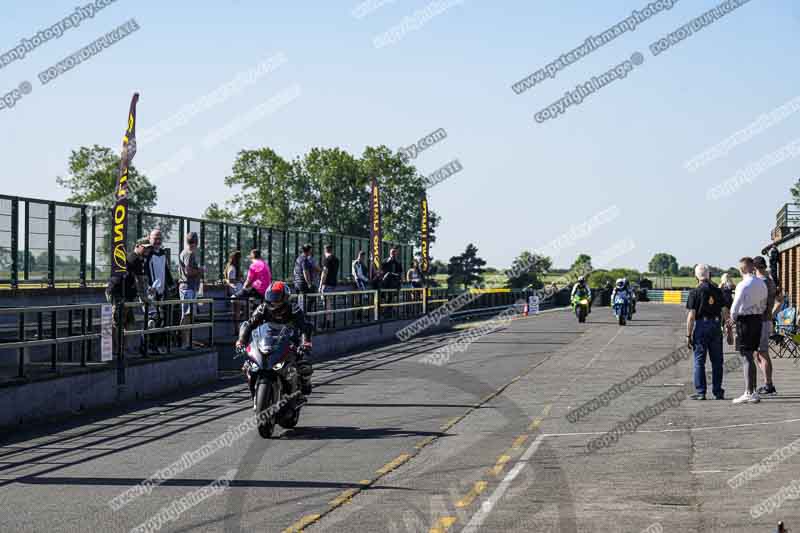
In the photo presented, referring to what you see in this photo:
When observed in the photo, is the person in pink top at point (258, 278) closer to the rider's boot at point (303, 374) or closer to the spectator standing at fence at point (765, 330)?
the rider's boot at point (303, 374)

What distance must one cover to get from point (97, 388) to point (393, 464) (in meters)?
6.24

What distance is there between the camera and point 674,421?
13781 millimetres

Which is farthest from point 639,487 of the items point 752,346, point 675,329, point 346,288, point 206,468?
point 346,288

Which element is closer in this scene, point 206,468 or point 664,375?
point 206,468

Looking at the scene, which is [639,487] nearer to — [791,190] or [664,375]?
[664,375]

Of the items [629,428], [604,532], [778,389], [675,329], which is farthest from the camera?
[675,329]

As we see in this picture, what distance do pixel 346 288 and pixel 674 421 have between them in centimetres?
3058

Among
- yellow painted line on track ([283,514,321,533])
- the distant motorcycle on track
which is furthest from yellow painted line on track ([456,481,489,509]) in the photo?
the distant motorcycle on track

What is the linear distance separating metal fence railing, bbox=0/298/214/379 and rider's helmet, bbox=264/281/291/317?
9.99ft

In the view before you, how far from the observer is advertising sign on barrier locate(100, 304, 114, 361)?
50.7 feet

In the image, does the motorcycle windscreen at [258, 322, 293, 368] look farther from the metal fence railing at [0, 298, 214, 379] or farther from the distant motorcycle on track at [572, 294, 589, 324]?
the distant motorcycle on track at [572, 294, 589, 324]

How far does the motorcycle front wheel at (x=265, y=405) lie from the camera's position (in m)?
12.2

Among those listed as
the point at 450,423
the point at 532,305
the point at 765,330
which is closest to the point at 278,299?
the point at 450,423

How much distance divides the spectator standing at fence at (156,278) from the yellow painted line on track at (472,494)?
9.63 m
